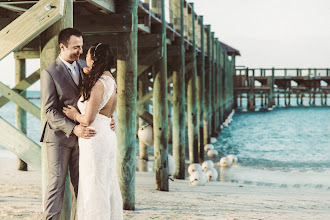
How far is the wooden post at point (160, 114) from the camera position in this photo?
812 centimetres

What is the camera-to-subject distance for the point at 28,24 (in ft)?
11.1

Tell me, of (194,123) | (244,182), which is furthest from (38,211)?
(194,123)

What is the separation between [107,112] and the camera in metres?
3.59

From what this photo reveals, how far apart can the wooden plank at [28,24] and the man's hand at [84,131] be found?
27.4 inches

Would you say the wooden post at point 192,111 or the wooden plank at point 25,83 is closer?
the wooden plank at point 25,83

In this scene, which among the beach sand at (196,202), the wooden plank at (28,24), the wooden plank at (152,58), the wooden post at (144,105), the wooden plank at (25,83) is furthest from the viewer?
the wooden post at (144,105)

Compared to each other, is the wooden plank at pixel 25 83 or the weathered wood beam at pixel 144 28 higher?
the weathered wood beam at pixel 144 28

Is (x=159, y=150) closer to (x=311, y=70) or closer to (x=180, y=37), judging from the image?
(x=180, y=37)

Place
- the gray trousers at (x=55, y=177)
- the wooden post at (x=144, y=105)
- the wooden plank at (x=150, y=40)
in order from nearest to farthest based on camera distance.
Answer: the gray trousers at (x=55, y=177) < the wooden plank at (x=150, y=40) < the wooden post at (x=144, y=105)

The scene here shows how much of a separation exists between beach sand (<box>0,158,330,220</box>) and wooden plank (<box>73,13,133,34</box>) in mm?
2216

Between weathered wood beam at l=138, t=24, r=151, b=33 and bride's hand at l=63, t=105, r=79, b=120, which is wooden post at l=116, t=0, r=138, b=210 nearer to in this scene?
weathered wood beam at l=138, t=24, r=151, b=33

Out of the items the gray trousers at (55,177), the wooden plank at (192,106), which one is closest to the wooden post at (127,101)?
the gray trousers at (55,177)

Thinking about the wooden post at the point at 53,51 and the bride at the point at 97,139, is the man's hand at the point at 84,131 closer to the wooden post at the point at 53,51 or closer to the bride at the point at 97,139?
the bride at the point at 97,139

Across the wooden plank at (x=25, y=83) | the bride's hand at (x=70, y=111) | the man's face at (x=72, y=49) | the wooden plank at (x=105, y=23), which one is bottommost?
the bride's hand at (x=70, y=111)
